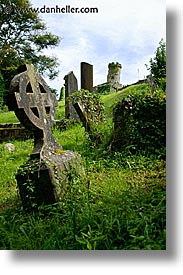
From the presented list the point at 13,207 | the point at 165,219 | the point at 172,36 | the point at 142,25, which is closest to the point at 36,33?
the point at 142,25

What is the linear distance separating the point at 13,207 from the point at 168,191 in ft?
2.71

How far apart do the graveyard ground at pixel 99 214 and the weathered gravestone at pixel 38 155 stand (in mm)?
→ 66

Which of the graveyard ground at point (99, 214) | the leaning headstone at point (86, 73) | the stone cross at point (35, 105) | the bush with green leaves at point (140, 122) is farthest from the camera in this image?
the bush with green leaves at point (140, 122)

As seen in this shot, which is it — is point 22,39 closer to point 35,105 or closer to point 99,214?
point 35,105

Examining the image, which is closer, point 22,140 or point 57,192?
point 57,192

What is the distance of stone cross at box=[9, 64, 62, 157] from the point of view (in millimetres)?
2196

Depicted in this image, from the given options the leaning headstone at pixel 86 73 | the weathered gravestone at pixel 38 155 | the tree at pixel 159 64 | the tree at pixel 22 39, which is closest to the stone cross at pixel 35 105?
the weathered gravestone at pixel 38 155

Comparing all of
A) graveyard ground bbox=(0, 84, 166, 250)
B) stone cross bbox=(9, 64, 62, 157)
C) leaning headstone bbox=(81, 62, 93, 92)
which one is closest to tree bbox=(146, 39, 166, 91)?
leaning headstone bbox=(81, 62, 93, 92)

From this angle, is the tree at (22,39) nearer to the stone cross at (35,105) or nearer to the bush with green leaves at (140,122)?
the stone cross at (35,105)

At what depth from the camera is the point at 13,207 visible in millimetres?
2379

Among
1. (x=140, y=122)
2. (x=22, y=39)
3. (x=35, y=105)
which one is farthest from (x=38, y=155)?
(x=140, y=122)

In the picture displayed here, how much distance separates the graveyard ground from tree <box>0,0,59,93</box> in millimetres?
533

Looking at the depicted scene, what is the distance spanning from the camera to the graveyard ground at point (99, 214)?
2031 millimetres

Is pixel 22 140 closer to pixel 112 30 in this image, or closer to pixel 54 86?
pixel 54 86
